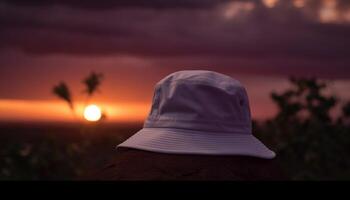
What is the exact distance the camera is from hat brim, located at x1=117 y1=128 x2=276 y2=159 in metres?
2.37

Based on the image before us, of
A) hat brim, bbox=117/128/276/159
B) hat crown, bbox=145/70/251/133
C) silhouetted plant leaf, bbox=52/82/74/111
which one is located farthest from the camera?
silhouetted plant leaf, bbox=52/82/74/111

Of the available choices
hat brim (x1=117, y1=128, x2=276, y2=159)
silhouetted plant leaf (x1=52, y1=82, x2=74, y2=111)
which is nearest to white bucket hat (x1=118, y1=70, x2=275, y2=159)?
hat brim (x1=117, y1=128, x2=276, y2=159)

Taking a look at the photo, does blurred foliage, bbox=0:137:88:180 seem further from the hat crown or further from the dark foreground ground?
the hat crown

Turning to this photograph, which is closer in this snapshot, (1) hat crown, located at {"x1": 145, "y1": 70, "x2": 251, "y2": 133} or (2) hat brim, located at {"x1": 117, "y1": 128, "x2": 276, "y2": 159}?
(2) hat brim, located at {"x1": 117, "y1": 128, "x2": 276, "y2": 159}

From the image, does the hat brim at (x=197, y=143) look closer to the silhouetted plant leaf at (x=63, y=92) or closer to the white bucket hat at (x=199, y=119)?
the white bucket hat at (x=199, y=119)

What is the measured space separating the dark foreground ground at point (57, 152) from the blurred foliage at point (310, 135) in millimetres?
4356

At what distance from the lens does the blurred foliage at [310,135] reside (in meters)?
15.3

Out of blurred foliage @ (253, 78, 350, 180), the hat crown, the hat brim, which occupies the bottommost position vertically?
blurred foliage @ (253, 78, 350, 180)

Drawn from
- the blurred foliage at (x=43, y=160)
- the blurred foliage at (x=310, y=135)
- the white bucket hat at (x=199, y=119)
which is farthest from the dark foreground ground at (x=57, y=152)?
the white bucket hat at (x=199, y=119)

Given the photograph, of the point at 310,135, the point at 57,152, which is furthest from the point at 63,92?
the point at 310,135

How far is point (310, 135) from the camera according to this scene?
609 inches

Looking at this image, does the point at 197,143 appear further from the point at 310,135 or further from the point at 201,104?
the point at 310,135

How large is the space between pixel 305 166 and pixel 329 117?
1.61 meters

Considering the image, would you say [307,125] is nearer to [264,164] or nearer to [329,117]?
[329,117]
